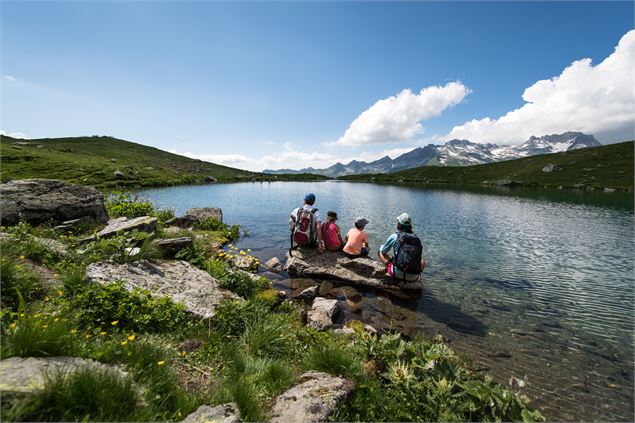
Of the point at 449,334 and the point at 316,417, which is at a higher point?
the point at 316,417

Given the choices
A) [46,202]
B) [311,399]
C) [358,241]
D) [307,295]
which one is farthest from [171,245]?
[311,399]

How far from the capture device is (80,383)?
11.6 feet

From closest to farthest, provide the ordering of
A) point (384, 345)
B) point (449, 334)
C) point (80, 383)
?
point (80, 383)
point (384, 345)
point (449, 334)

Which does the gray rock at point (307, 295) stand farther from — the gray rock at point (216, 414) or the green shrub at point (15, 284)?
the green shrub at point (15, 284)

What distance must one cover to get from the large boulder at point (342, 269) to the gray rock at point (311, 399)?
29.6ft

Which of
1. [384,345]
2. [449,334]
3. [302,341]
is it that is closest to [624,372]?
[449,334]

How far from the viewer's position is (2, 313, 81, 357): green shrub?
160 inches

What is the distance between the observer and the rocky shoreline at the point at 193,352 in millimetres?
4172

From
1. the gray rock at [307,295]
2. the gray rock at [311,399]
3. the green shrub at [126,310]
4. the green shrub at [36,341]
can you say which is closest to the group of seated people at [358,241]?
the gray rock at [307,295]

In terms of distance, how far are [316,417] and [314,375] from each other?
3.93ft

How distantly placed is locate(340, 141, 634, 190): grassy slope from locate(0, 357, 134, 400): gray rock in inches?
5715

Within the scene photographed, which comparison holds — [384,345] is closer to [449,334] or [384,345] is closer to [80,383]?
[449,334]

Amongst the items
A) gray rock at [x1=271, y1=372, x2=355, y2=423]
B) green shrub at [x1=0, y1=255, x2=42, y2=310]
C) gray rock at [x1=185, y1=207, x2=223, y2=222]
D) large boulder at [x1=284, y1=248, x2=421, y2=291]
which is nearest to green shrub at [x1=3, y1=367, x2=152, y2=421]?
gray rock at [x1=271, y1=372, x2=355, y2=423]

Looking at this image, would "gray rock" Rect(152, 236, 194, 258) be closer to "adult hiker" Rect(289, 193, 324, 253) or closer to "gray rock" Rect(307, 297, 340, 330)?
"adult hiker" Rect(289, 193, 324, 253)
